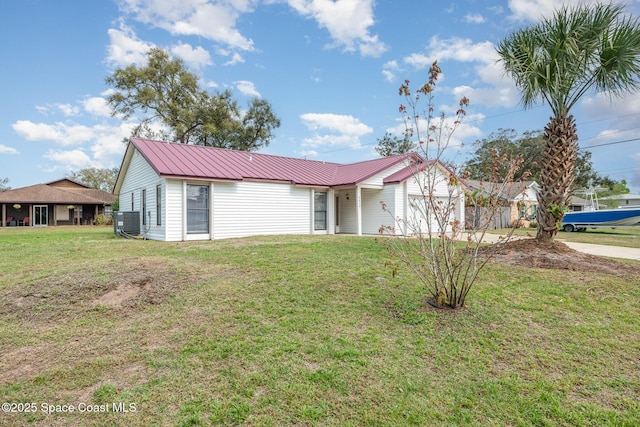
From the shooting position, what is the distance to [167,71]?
99.7ft

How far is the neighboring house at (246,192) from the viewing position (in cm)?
1239

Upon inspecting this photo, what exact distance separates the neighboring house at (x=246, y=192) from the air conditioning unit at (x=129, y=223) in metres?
0.27

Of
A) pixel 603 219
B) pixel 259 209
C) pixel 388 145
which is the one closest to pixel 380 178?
pixel 259 209

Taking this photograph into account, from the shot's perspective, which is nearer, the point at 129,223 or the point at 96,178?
the point at 129,223

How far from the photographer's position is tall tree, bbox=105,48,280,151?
29.4m

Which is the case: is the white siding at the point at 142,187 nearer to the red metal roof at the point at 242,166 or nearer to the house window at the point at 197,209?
the red metal roof at the point at 242,166

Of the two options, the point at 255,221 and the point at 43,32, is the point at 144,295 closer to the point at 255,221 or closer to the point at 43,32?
the point at 255,221

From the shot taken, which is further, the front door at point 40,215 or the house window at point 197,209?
the front door at point 40,215

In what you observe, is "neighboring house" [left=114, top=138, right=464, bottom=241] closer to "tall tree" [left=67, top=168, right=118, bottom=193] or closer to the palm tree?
the palm tree

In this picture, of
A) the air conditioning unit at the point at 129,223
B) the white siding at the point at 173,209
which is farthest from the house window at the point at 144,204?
the white siding at the point at 173,209

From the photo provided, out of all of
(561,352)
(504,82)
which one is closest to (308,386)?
(561,352)

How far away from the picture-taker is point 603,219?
763 inches

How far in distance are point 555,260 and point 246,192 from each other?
35.6 ft

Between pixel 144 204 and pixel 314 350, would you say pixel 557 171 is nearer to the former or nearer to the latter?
pixel 314 350
